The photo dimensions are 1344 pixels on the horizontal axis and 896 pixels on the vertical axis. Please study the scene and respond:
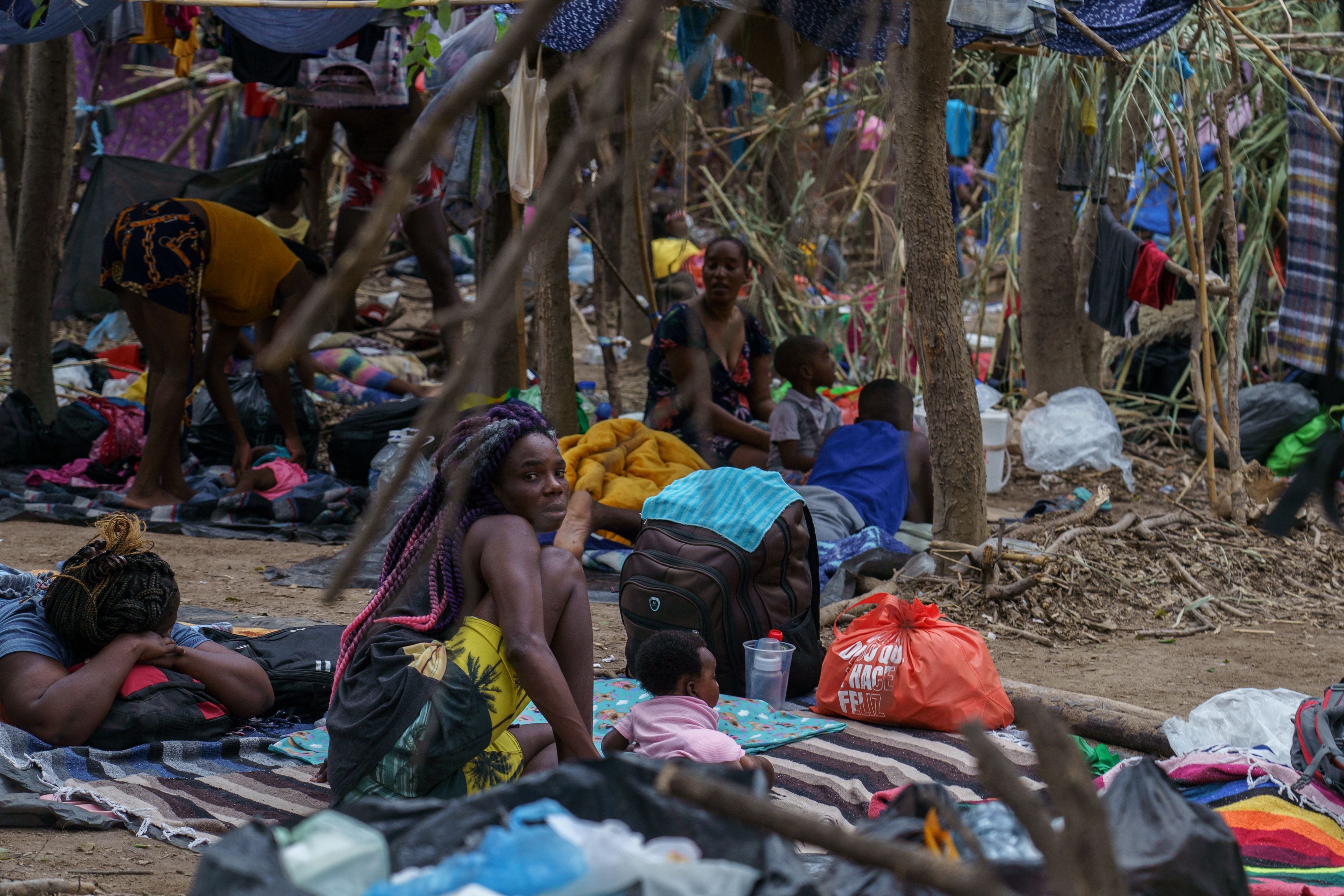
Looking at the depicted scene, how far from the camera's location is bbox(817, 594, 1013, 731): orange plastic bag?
3.42m

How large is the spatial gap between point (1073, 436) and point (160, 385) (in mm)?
5069

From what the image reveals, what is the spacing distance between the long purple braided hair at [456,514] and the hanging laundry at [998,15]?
2679 mm

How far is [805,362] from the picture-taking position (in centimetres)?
580

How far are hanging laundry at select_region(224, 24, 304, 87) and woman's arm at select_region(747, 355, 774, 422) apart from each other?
302cm

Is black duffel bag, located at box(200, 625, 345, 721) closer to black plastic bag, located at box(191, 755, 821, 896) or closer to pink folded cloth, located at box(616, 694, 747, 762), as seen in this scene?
pink folded cloth, located at box(616, 694, 747, 762)

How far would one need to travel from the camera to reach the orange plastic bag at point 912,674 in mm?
3424

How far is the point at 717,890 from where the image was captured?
1206mm

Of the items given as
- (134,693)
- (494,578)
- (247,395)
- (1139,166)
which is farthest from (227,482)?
(1139,166)

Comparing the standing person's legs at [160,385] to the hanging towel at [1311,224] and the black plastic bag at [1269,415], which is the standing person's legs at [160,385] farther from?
the black plastic bag at [1269,415]

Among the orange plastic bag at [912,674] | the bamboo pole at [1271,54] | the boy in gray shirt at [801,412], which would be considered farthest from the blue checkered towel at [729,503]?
the bamboo pole at [1271,54]

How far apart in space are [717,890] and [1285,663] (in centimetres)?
371

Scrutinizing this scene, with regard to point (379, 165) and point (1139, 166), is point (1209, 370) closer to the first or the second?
point (1139, 166)

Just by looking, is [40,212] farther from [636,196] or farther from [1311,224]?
[1311,224]

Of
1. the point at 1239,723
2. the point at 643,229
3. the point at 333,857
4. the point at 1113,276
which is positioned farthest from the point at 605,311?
the point at 333,857
